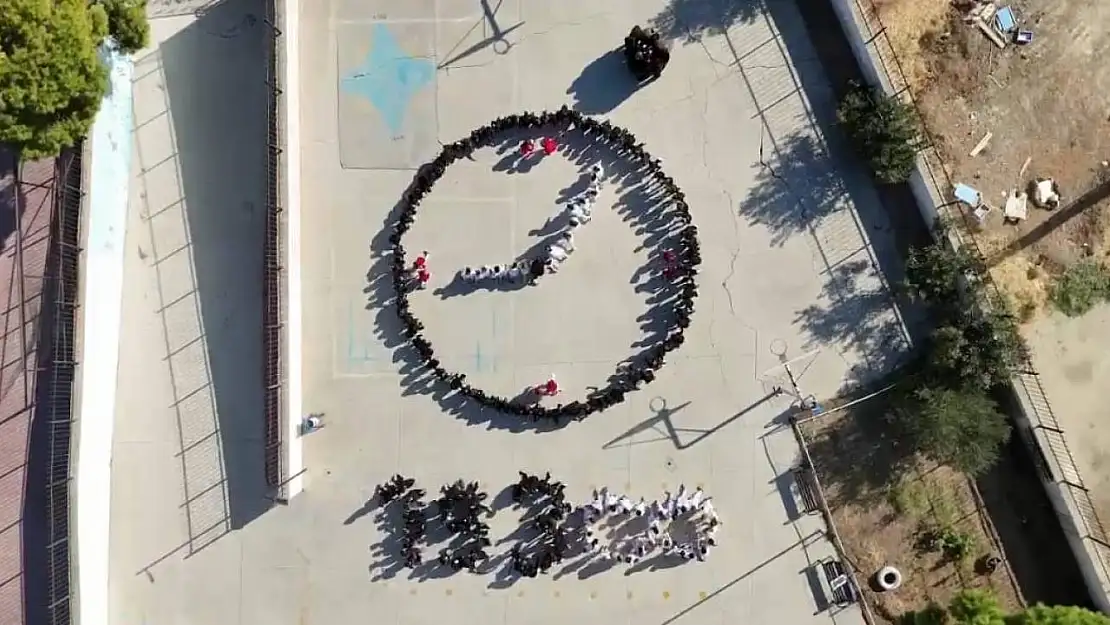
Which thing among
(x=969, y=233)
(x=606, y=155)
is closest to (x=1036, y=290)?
(x=969, y=233)

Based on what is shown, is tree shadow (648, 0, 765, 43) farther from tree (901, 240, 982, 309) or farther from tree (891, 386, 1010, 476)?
tree (891, 386, 1010, 476)

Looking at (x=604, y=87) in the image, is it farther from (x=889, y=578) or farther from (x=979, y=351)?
(x=889, y=578)

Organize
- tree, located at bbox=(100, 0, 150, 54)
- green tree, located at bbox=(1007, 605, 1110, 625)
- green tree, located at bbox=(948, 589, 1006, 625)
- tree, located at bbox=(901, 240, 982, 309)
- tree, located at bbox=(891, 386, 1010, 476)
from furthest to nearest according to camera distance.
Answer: tree, located at bbox=(901, 240, 982, 309) → tree, located at bbox=(891, 386, 1010, 476) → tree, located at bbox=(100, 0, 150, 54) → green tree, located at bbox=(948, 589, 1006, 625) → green tree, located at bbox=(1007, 605, 1110, 625)

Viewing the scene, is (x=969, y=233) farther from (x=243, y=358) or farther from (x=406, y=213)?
(x=243, y=358)

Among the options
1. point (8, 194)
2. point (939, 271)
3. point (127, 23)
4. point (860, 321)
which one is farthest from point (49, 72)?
point (939, 271)

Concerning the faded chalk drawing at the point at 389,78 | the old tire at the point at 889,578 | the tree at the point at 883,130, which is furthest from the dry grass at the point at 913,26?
the old tire at the point at 889,578

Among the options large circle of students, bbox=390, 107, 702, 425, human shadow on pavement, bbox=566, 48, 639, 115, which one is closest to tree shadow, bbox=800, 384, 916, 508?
large circle of students, bbox=390, 107, 702, 425

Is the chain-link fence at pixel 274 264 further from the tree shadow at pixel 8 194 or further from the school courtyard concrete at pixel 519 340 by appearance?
the tree shadow at pixel 8 194
